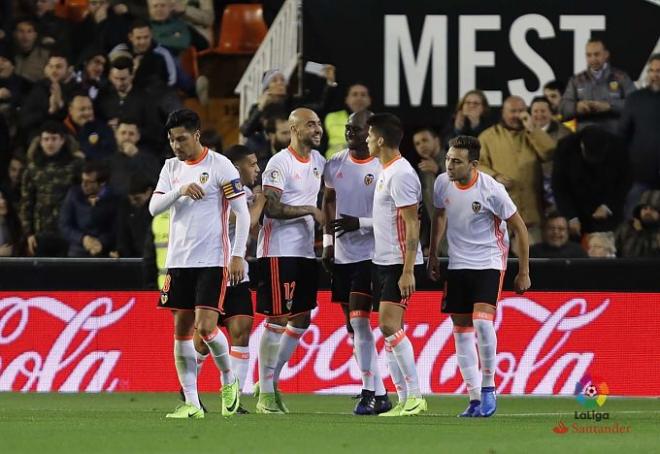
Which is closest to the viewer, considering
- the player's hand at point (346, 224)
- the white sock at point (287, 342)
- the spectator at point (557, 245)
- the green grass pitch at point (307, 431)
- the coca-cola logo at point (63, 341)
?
the green grass pitch at point (307, 431)

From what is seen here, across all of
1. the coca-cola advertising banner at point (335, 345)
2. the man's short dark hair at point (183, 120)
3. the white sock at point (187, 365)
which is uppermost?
the man's short dark hair at point (183, 120)

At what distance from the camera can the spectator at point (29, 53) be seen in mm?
18750

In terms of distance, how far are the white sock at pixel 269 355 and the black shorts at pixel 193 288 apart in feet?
4.31

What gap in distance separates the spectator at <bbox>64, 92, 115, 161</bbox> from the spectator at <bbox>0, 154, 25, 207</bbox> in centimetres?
66

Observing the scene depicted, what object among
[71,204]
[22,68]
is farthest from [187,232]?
[22,68]

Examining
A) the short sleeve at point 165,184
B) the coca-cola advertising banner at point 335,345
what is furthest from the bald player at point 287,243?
the coca-cola advertising banner at point 335,345

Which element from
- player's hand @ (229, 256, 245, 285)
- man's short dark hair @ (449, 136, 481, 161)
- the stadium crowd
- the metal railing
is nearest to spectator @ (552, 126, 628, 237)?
the stadium crowd

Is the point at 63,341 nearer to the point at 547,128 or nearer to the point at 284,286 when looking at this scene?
the point at 284,286

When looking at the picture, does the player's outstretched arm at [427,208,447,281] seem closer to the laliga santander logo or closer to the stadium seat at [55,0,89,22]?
the laliga santander logo

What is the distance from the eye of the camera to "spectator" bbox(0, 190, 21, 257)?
17.1 metres

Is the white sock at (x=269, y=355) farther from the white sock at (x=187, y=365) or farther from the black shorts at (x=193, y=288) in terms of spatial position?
the black shorts at (x=193, y=288)

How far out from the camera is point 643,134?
16.5 meters

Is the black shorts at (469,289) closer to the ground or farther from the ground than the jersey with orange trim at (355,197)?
closer to the ground

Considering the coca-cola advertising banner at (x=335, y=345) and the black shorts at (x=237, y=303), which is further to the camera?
the coca-cola advertising banner at (x=335, y=345)
